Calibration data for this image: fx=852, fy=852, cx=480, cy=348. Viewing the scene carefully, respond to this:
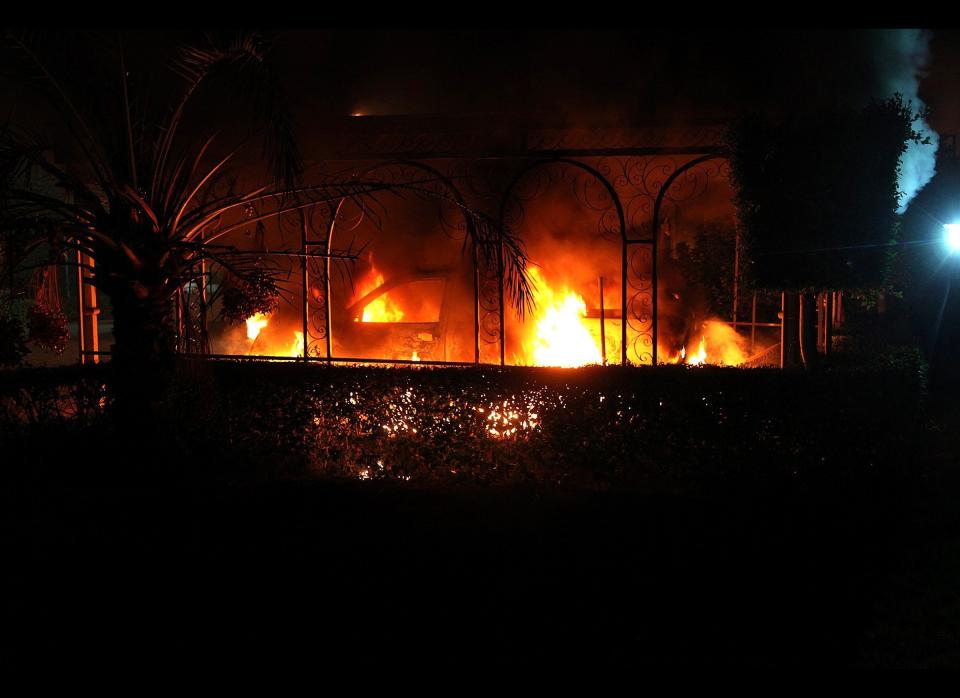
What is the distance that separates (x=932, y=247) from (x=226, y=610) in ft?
42.3

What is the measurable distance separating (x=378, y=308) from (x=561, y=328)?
2.87 metres

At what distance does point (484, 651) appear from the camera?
4.56 metres

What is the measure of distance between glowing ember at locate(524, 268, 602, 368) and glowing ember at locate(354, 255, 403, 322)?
236 cm

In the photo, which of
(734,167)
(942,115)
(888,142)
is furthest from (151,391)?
(942,115)

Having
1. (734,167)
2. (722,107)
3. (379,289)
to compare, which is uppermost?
(722,107)

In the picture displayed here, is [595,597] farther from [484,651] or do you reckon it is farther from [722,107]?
[722,107]

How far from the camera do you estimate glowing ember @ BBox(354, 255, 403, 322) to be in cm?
1218

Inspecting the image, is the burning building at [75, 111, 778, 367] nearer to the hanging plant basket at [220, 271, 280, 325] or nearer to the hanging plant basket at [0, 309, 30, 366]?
the hanging plant basket at [220, 271, 280, 325]

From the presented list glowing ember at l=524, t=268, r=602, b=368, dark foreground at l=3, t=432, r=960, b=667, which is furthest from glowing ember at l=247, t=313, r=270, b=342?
dark foreground at l=3, t=432, r=960, b=667

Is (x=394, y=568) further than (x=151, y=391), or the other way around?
(x=151, y=391)

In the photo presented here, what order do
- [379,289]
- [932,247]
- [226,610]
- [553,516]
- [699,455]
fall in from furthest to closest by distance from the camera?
[932,247], [379,289], [699,455], [553,516], [226,610]

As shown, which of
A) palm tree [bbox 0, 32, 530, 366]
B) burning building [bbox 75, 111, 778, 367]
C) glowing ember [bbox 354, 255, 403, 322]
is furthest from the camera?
glowing ember [bbox 354, 255, 403, 322]

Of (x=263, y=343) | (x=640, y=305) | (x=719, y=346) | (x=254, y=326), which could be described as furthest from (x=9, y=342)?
(x=719, y=346)

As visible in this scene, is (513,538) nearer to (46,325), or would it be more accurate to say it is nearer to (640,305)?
(46,325)
